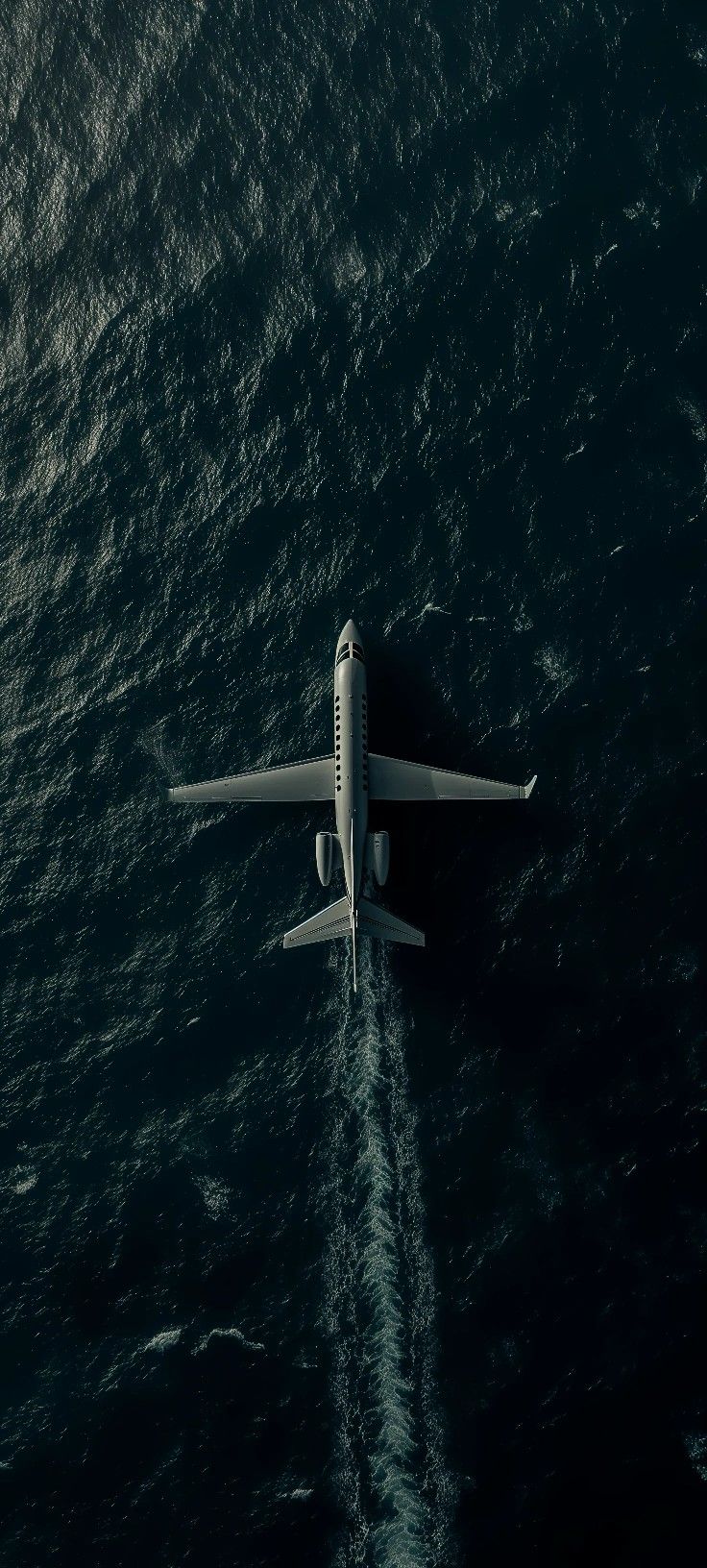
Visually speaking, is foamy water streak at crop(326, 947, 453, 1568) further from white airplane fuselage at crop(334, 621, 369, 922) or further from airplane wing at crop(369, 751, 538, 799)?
airplane wing at crop(369, 751, 538, 799)

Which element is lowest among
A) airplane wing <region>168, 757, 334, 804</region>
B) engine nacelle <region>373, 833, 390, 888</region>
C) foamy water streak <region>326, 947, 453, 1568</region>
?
foamy water streak <region>326, 947, 453, 1568</region>

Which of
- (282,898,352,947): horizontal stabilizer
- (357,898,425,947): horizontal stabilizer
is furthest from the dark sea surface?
(282,898,352,947): horizontal stabilizer

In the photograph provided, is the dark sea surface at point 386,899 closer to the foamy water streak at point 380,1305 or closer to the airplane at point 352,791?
the foamy water streak at point 380,1305

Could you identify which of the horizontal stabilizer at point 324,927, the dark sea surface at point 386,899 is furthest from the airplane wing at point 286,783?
the horizontal stabilizer at point 324,927

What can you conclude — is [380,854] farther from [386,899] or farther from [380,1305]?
[380,1305]

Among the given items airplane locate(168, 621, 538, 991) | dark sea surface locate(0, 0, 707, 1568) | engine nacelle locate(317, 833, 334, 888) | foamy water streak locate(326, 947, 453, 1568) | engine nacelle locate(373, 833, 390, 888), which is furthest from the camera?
engine nacelle locate(317, 833, 334, 888)

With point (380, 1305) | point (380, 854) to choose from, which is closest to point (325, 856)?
point (380, 854)
